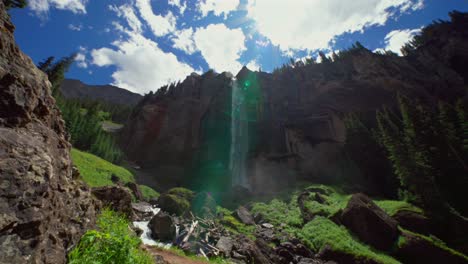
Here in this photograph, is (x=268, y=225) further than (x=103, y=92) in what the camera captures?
No

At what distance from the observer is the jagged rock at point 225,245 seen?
39.2 feet

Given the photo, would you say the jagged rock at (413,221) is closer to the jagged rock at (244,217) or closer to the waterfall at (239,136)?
the jagged rock at (244,217)

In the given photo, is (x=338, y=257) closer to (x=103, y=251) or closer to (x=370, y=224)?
(x=370, y=224)

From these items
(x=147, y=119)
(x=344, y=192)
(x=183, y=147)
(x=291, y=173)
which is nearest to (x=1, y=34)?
(x=344, y=192)

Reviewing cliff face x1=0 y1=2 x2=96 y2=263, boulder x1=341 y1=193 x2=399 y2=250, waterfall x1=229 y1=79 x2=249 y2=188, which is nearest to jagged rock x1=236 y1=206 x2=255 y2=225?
boulder x1=341 y1=193 x2=399 y2=250

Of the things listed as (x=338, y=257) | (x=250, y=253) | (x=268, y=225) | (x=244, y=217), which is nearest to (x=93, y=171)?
(x=244, y=217)

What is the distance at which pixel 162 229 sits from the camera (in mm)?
12773

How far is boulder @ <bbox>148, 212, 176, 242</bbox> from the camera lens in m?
12.6

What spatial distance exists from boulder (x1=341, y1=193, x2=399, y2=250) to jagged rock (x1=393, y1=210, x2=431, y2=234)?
200 cm

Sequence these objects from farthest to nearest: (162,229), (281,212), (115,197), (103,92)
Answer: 1. (103,92)
2. (281,212)
3. (162,229)
4. (115,197)

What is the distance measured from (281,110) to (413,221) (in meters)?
40.7

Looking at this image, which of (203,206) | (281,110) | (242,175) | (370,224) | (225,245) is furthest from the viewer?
(281,110)

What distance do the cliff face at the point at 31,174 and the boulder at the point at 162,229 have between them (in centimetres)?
794

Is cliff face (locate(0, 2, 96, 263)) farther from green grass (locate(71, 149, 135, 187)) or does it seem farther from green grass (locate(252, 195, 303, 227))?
green grass (locate(252, 195, 303, 227))
